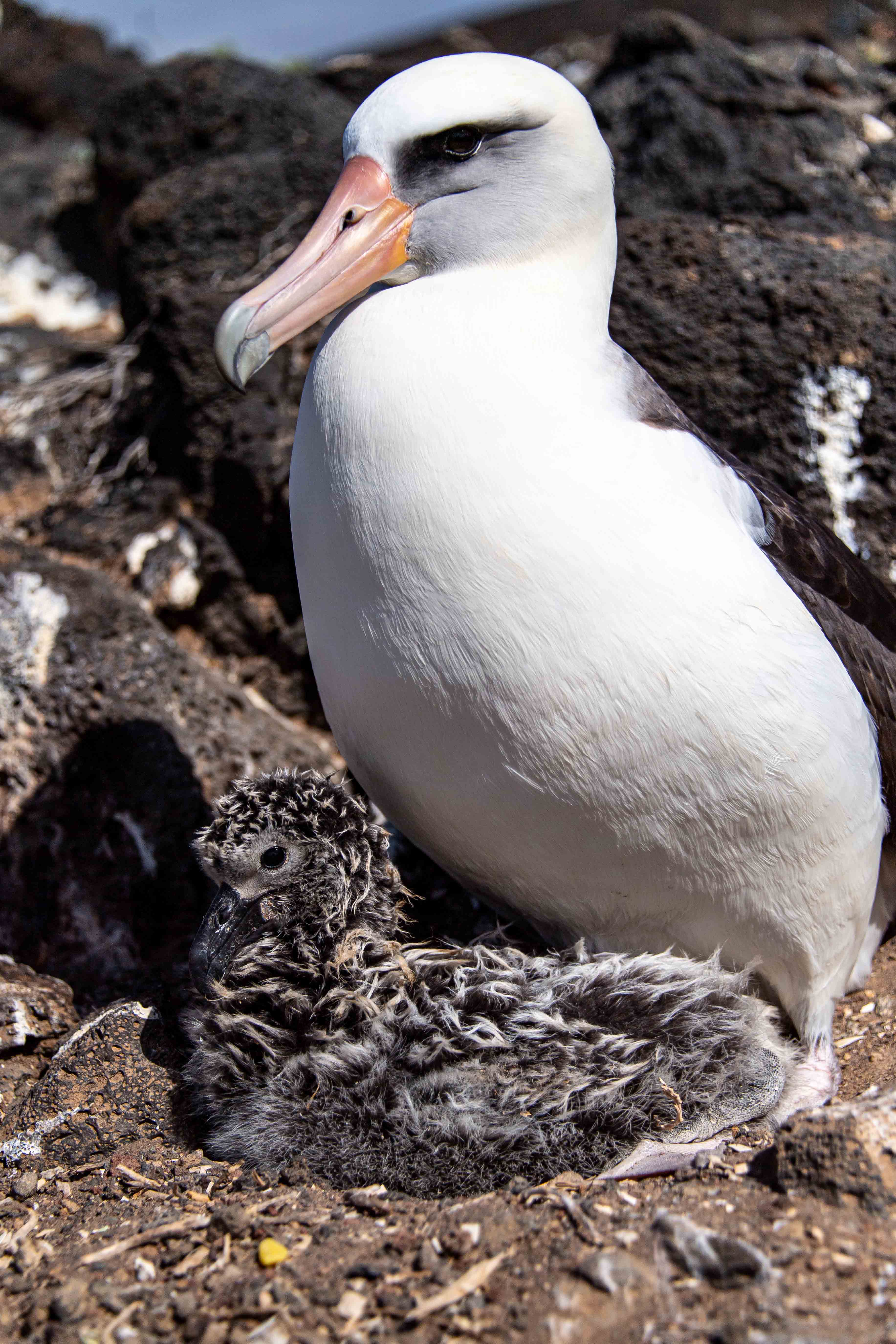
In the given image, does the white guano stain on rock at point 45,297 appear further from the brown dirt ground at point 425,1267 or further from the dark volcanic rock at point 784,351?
the brown dirt ground at point 425,1267

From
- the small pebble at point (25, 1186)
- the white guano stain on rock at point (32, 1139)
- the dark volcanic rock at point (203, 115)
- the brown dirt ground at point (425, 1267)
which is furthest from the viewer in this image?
the dark volcanic rock at point (203, 115)

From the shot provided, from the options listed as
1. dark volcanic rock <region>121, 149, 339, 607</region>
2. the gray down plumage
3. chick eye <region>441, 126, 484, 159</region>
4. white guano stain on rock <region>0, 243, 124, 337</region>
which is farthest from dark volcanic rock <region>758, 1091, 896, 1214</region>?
white guano stain on rock <region>0, 243, 124, 337</region>

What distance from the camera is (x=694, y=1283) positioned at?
2018mm

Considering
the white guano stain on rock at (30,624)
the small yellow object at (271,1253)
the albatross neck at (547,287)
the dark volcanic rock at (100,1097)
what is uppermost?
the albatross neck at (547,287)

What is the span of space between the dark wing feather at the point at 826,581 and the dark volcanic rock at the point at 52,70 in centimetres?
834

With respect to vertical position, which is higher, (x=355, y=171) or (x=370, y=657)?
(x=355, y=171)

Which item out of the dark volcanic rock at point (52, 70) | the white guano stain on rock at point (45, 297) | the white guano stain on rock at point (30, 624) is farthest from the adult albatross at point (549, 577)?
the dark volcanic rock at point (52, 70)

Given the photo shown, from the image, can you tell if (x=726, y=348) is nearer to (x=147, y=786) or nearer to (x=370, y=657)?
(x=370, y=657)

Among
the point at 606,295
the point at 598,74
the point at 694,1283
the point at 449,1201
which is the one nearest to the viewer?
the point at 694,1283

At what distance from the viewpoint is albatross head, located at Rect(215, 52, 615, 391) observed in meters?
2.68

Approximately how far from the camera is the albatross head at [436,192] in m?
2.68

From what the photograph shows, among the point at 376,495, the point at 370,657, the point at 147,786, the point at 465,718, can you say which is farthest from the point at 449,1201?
the point at 147,786

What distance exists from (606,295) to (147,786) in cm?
220

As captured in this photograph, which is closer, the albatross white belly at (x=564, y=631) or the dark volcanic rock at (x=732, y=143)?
the albatross white belly at (x=564, y=631)
